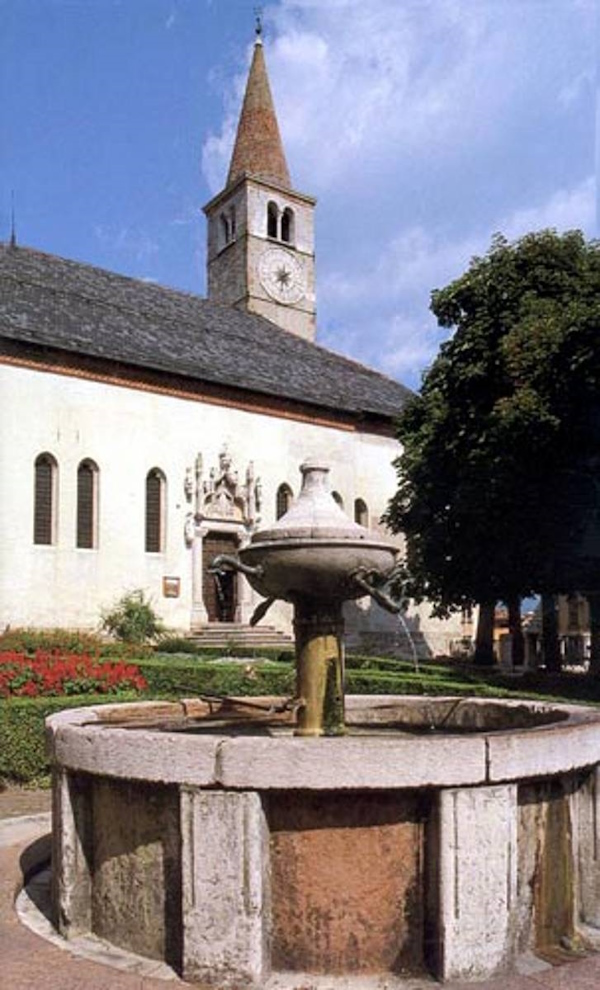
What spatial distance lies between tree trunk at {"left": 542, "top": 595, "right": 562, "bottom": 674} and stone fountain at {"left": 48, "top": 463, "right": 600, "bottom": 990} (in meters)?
19.0

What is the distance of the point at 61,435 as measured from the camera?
27.5 metres

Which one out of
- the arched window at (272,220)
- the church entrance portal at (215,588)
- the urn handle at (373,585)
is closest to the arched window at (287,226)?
the arched window at (272,220)

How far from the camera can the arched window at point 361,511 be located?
3519 centimetres

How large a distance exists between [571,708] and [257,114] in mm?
46765

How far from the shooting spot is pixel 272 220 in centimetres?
4725

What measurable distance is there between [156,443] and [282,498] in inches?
225

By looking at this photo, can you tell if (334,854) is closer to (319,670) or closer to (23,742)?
(319,670)

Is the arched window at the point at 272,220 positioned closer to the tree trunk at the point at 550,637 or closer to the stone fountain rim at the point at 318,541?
the tree trunk at the point at 550,637

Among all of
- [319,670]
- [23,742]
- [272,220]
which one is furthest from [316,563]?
[272,220]

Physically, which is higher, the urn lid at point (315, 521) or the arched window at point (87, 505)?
the arched window at point (87, 505)

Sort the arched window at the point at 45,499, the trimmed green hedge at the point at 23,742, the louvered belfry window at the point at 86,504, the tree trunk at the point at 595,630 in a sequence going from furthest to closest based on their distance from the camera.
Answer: the louvered belfry window at the point at 86,504 < the arched window at the point at 45,499 < the tree trunk at the point at 595,630 < the trimmed green hedge at the point at 23,742

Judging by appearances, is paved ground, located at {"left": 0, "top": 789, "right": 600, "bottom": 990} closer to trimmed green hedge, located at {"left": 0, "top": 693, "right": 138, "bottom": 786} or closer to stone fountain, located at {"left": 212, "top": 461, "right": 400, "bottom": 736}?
stone fountain, located at {"left": 212, "top": 461, "right": 400, "bottom": 736}

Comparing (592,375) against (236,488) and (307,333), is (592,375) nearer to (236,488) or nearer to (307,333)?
(236,488)

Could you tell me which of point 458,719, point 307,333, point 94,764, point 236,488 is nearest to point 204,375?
point 236,488
